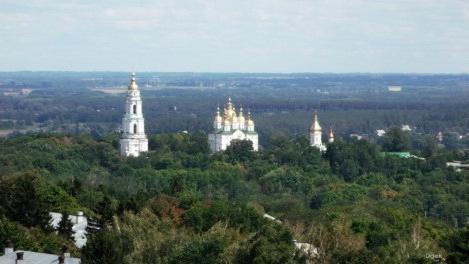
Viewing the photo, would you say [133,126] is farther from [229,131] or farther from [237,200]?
[237,200]

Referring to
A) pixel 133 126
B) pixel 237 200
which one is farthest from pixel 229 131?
pixel 237 200

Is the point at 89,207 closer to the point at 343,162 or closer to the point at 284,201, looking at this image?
the point at 284,201

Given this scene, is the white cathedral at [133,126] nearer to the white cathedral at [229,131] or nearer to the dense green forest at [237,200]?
the dense green forest at [237,200]

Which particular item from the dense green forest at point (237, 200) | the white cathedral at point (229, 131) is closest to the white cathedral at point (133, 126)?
the dense green forest at point (237, 200)

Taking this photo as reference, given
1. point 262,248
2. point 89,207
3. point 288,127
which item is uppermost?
point 262,248

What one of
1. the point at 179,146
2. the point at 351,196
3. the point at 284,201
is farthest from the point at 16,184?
the point at 179,146
